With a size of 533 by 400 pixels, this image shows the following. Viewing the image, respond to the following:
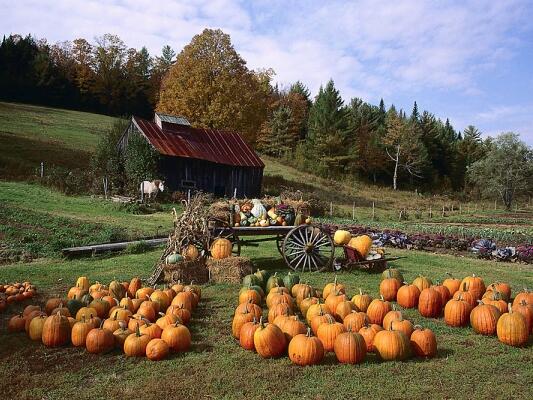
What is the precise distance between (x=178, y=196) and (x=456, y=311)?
21.3 metres

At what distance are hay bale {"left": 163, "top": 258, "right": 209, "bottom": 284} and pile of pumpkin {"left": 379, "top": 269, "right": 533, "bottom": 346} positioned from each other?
10.7 feet

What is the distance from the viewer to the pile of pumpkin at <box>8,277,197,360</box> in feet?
19.1

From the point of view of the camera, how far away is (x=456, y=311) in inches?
272

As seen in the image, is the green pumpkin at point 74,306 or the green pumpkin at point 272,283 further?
the green pumpkin at point 272,283

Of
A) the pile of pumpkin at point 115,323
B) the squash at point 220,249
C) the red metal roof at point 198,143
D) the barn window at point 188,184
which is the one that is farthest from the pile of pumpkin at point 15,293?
the barn window at point 188,184

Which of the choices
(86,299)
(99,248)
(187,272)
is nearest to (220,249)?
(187,272)

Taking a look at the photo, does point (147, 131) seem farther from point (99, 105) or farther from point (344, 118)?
point (99, 105)

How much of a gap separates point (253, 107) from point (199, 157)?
12177 millimetres

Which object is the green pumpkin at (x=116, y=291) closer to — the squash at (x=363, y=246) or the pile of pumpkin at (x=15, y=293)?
the pile of pumpkin at (x=15, y=293)

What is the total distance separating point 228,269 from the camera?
9.38 metres

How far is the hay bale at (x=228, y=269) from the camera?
9.34m

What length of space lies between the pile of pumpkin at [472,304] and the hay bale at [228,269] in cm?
254

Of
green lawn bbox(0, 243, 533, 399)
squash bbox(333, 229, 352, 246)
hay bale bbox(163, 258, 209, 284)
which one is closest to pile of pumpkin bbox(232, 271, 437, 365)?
green lawn bbox(0, 243, 533, 399)

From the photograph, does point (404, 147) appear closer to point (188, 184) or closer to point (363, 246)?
point (188, 184)
